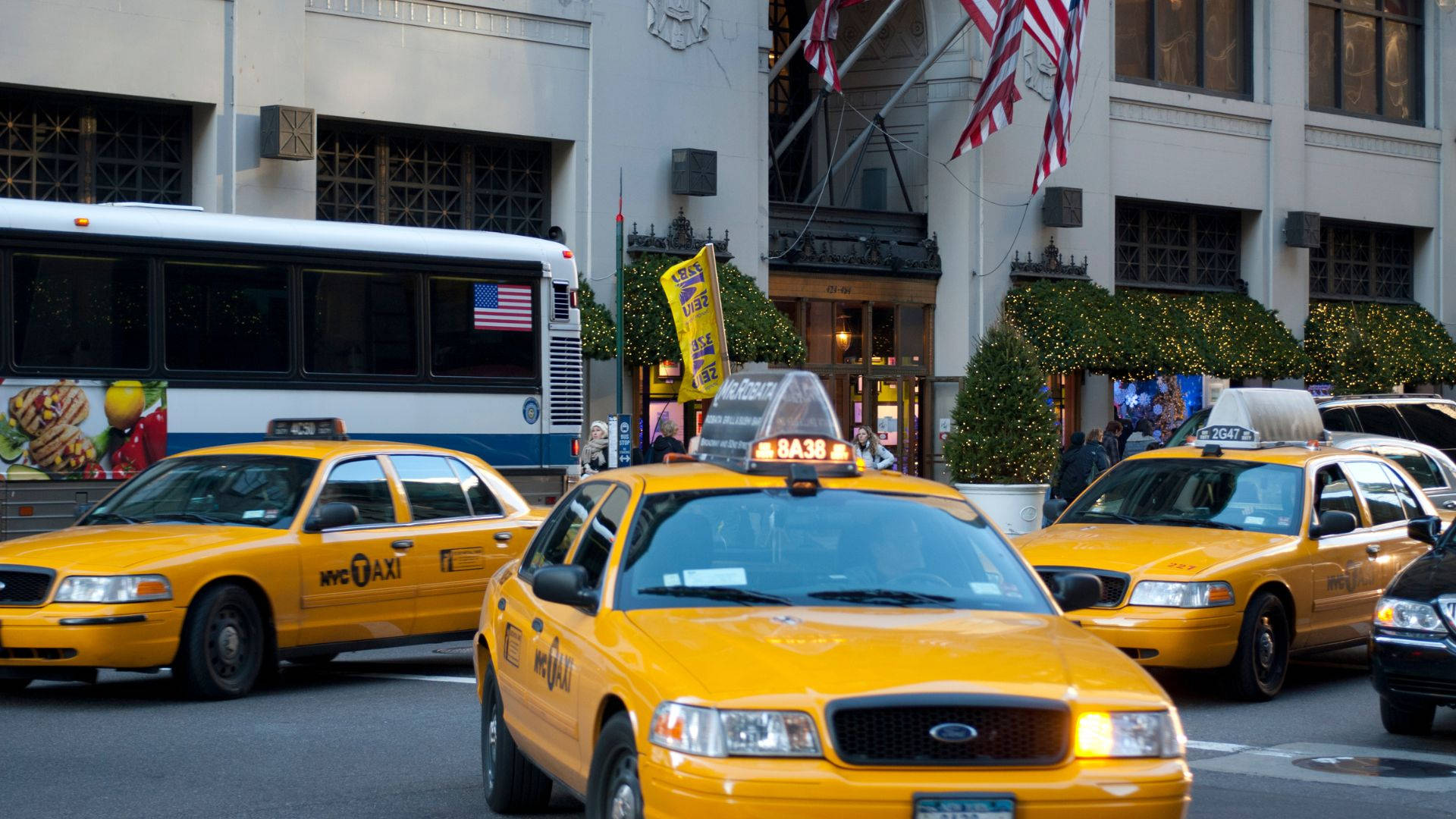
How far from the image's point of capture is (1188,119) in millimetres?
34250

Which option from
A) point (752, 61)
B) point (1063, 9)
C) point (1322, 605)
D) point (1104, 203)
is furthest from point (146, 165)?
point (1104, 203)

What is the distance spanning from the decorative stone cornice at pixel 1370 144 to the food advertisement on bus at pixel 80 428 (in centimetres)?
2681

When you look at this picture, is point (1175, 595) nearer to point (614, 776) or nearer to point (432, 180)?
point (614, 776)

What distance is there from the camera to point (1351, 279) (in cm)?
3806

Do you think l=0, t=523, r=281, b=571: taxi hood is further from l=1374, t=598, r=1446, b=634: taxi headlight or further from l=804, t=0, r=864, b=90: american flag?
l=804, t=0, r=864, b=90: american flag

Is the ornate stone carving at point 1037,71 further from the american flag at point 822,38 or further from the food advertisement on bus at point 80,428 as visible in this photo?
the food advertisement on bus at point 80,428

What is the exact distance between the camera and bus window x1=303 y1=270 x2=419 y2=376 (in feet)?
55.2

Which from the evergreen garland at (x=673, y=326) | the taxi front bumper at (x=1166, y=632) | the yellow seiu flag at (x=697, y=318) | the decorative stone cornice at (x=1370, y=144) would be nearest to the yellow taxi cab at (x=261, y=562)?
the taxi front bumper at (x=1166, y=632)

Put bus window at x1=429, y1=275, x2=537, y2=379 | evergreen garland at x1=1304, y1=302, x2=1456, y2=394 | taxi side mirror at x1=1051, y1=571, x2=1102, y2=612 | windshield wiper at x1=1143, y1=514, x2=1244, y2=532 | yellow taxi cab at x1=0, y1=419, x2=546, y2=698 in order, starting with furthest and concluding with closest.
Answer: evergreen garland at x1=1304, y1=302, x2=1456, y2=394 < bus window at x1=429, y1=275, x2=537, y2=379 < windshield wiper at x1=1143, y1=514, x2=1244, y2=532 < yellow taxi cab at x1=0, y1=419, x2=546, y2=698 < taxi side mirror at x1=1051, y1=571, x2=1102, y2=612

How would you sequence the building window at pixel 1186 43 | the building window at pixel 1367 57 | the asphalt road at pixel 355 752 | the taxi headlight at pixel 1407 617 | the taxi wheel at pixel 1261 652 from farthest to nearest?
the building window at pixel 1367 57, the building window at pixel 1186 43, the taxi wheel at pixel 1261 652, the taxi headlight at pixel 1407 617, the asphalt road at pixel 355 752

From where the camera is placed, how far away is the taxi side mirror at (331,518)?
444 inches

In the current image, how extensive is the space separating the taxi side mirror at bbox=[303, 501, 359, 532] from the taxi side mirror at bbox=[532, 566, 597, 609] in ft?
16.9

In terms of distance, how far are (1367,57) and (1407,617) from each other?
3117cm

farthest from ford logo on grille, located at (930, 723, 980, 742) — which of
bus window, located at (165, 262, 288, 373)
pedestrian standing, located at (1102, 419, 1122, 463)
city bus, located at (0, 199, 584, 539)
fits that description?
pedestrian standing, located at (1102, 419, 1122, 463)
